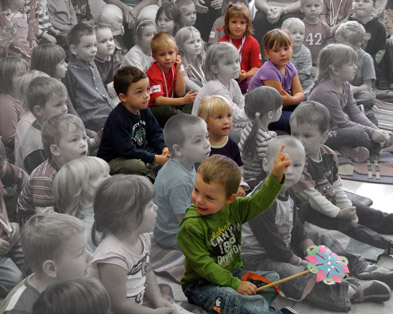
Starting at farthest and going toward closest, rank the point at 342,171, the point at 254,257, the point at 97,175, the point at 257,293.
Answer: the point at 342,171, the point at 254,257, the point at 97,175, the point at 257,293

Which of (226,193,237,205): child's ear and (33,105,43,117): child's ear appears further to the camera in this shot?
(33,105,43,117): child's ear

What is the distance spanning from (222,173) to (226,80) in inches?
79.4

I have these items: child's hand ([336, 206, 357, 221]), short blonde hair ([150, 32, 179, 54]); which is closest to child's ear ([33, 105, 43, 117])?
short blonde hair ([150, 32, 179, 54])

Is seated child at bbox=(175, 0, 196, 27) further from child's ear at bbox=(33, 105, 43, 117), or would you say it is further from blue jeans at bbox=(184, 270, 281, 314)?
blue jeans at bbox=(184, 270, 281, 314)

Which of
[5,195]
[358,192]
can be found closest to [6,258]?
[5,195]

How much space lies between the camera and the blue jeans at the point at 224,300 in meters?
3.32

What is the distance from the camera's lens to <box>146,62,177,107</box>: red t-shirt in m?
5.11

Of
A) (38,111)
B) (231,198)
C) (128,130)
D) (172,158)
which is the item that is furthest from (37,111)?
(231,198)

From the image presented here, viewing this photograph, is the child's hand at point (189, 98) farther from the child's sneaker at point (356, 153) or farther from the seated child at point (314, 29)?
the seated child at point (314, 29)

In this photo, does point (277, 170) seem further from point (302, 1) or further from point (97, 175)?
point (302, 1)

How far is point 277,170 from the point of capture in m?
3.25

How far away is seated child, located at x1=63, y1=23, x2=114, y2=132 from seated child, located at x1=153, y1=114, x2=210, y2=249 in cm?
123

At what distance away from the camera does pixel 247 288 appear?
336 centimetres

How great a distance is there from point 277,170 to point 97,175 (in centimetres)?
108
